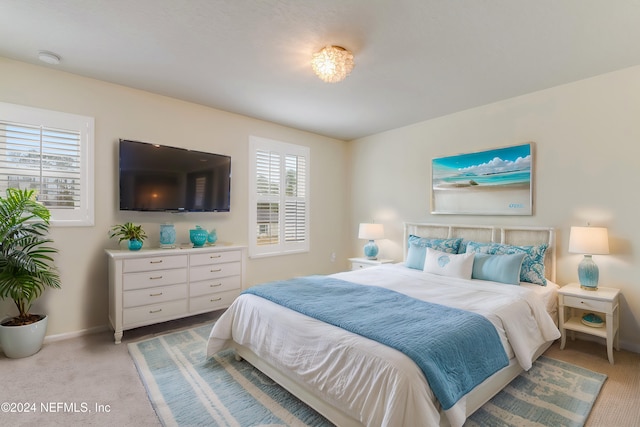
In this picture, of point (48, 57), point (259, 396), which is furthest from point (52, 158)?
point (259, 396)

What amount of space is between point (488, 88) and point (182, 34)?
2976 mm

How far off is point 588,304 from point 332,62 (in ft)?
9.95

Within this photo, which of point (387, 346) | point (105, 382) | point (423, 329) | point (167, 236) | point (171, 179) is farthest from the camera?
point (171, 179)

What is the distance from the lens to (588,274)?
283 centimetres

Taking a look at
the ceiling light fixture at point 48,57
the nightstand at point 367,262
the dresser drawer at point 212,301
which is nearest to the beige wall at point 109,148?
the ceiling light fixture at point 48,57

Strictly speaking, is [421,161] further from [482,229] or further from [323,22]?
[323,22]

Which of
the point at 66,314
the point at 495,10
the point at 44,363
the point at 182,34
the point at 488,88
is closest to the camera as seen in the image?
the point at 495,10

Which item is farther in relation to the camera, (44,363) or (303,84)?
(303,84)

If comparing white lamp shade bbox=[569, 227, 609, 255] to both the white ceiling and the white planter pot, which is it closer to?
the white ceiling

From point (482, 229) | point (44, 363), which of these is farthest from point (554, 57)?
point (44, 363)

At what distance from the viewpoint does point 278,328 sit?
85.5 inches

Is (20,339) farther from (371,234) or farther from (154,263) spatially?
(371,234)

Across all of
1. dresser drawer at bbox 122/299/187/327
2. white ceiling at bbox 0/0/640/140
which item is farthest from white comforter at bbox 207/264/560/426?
white ceiling at bbox 0/0/640/140

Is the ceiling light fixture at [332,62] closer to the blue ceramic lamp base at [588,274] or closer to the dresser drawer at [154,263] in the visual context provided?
the dresser drawer at [154,263]
